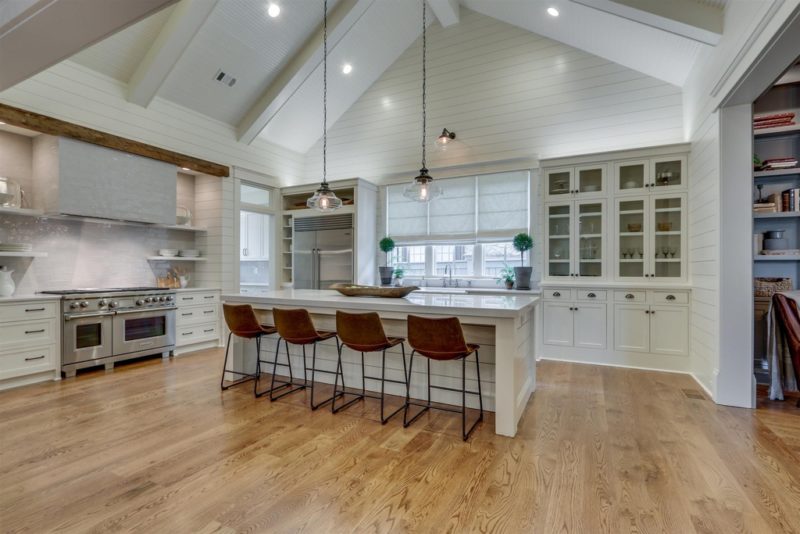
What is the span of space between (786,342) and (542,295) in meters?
2.25

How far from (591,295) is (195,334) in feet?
17.2

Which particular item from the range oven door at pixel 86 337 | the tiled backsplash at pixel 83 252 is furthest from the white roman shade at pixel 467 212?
the range oven door at pixel 86 337

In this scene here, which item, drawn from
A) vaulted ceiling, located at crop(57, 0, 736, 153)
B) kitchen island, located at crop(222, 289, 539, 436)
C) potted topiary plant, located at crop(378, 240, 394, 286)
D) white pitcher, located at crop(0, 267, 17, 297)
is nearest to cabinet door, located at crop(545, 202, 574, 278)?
kitchen island, located at crop(222, 289, 539, 436)

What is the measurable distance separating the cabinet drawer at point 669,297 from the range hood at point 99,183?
6.07m

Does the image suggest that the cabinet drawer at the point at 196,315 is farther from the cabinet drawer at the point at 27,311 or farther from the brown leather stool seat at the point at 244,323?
the brown leather stool seat at the point at 244,323

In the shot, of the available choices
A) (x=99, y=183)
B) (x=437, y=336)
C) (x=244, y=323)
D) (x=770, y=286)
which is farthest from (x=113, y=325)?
(x=770, y=286)

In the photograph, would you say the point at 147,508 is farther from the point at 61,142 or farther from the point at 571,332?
the point at 571,332

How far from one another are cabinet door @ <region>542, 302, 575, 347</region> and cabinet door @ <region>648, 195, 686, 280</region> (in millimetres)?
1064

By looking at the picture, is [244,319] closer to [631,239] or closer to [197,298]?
[197,298]

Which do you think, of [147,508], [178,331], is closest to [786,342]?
[147,508]

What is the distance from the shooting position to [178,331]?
5.28 meters

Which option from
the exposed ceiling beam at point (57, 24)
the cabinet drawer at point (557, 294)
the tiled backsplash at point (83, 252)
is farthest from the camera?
the cabinet drawer at point (557, 294)

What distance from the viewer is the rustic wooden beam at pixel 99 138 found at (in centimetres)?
388

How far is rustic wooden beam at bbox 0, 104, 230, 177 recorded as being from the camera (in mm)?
3879
